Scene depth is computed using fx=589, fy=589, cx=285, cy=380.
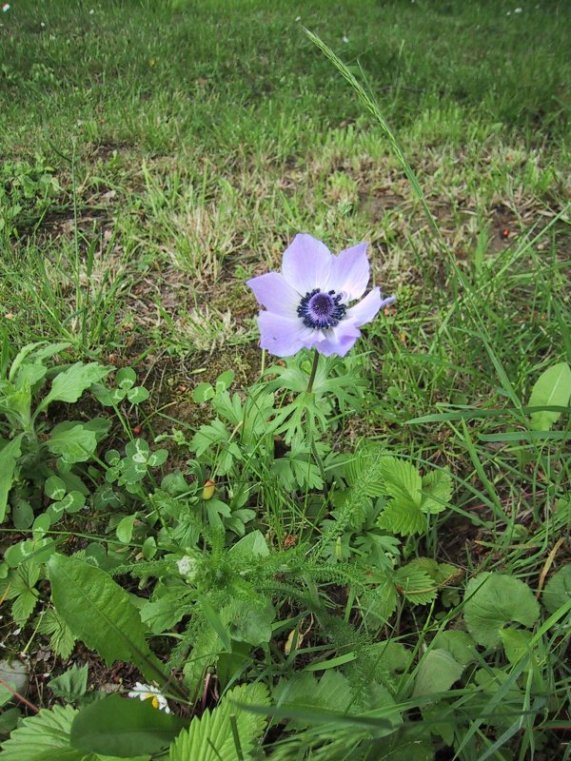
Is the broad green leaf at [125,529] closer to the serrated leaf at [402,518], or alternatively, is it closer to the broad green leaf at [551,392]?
the serrated leaf at [402,518]

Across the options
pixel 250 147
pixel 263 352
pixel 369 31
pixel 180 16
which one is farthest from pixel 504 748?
pixel 180 16

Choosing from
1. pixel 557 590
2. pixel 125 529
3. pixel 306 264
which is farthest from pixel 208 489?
pixel 557 590

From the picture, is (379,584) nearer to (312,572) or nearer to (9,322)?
(312,572)

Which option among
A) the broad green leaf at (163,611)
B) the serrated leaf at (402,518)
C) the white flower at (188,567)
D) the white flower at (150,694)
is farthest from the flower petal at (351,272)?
the white flower at (150,694)

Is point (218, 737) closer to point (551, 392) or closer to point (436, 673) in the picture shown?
point (436, 673)

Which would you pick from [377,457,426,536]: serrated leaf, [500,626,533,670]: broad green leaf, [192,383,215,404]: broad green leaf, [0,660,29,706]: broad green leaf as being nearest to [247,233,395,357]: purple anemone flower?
[377,457,426,536]: serrated leaf
